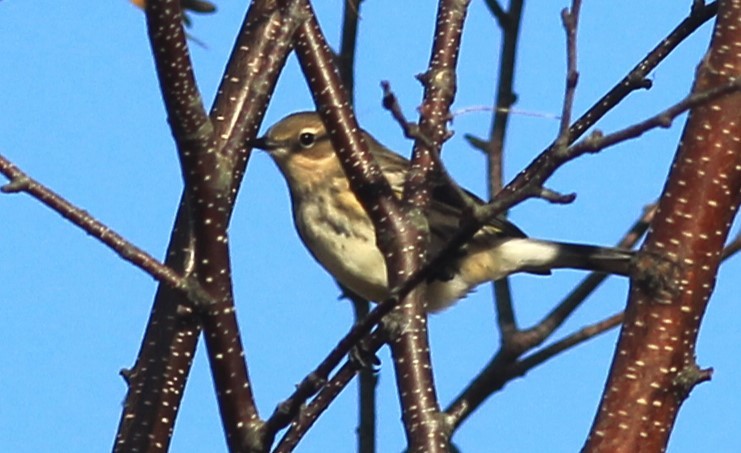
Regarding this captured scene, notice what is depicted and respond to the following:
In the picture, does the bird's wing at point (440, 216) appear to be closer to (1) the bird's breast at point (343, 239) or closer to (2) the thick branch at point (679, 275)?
(1) the bird's breast at point (343, 239)

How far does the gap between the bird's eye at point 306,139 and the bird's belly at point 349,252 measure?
541mm

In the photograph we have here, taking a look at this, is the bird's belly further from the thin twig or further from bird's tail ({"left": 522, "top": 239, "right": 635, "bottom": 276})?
the thin twig

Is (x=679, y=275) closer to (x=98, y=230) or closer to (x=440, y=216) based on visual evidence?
(x=98, y=230)

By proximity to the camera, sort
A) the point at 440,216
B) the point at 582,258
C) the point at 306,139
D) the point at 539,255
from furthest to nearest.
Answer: the point at 306,139
the point at 539,255
the point at 582,258
the point at 440,216

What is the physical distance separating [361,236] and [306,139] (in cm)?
95

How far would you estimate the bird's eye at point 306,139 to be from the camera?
25.2 ft

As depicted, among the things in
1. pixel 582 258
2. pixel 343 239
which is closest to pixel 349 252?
pixel 343 239

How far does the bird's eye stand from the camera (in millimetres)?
7695

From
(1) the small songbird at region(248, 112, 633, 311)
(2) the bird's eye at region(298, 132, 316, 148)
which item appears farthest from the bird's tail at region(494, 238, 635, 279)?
(2) the bird's eye at region(298, 132, 316, 148)

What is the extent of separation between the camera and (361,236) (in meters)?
6.95

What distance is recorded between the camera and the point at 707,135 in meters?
3.97

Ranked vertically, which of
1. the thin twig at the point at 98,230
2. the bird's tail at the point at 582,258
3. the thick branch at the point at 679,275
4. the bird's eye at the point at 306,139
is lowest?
the thin twig at the point at 98,230

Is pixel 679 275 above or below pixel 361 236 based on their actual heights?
below

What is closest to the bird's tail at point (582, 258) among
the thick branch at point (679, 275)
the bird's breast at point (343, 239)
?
the bird's breast at point (343, 239)
